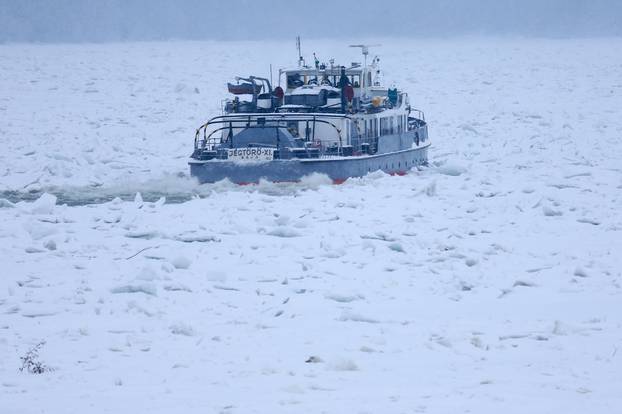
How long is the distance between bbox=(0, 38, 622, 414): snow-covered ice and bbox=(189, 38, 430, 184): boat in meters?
0.37

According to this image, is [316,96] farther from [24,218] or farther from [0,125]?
[0,125]

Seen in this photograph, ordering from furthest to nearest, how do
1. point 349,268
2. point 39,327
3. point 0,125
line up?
point 0,125, point 349,268, point 39,327

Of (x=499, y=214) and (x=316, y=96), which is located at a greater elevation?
(x=316, y=96)

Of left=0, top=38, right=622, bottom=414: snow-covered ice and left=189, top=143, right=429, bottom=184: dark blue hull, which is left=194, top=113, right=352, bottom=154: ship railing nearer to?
left=189, top=143, right=429, bottom=184: dark blue hull

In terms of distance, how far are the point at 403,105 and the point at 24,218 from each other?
31.6 feet

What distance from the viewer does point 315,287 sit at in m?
8.94

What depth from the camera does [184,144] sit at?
22.6m

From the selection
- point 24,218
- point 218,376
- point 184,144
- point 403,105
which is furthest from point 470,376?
point 184,144

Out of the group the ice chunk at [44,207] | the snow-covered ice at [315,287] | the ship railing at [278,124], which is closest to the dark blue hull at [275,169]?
the snow-covered ice at [315,287]

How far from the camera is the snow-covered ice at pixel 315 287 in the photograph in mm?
6289

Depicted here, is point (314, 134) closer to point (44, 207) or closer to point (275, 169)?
point (275, 169)

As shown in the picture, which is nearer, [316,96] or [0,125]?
[316,96]

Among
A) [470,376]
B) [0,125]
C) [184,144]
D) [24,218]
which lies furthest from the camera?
[0,125]

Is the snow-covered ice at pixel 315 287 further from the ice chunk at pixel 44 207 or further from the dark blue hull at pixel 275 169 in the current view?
the dark blue hull at pixel 275 169
